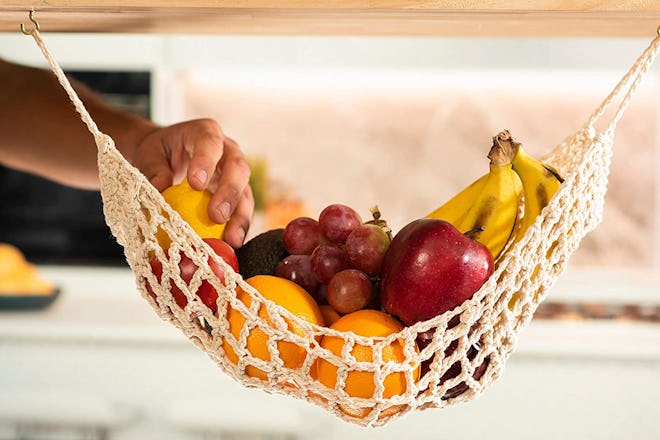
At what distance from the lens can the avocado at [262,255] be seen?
0.56 m

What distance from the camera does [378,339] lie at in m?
0.46

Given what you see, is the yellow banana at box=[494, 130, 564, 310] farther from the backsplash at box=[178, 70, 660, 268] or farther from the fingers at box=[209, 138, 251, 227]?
the backsplash at box=[178, 70, 660, 268]

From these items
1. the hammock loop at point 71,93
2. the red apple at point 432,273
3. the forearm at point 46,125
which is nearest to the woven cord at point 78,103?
the hammock loop at point 71,93

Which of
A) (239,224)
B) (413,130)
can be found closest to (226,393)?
(413,130)

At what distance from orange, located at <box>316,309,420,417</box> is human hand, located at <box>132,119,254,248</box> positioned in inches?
5.8

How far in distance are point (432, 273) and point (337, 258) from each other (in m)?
0.08

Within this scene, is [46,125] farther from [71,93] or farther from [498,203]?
[498,203]

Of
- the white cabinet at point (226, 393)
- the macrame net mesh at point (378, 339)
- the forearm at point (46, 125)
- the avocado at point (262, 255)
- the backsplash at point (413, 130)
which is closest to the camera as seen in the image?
the macrame net mesh at point (378, 339)

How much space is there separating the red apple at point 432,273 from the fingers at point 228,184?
0.15 metres

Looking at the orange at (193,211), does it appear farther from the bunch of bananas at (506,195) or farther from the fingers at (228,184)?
the bunch of bananas at (506,195)

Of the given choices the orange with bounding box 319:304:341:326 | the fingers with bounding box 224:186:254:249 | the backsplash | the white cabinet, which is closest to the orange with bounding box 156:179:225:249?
the fingers with bounding box 224:186:254:249

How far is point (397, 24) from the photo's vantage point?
1.73ft

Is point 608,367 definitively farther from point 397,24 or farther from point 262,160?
point 397,24

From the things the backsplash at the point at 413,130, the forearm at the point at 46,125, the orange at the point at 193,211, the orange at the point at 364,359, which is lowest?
the orange at the point at 364,359
